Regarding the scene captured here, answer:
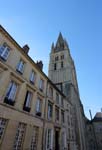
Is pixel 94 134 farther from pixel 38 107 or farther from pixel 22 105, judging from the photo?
pixel 22 105

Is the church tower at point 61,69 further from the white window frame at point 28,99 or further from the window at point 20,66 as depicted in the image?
the window at point 20,66

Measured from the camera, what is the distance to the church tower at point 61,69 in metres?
27.6

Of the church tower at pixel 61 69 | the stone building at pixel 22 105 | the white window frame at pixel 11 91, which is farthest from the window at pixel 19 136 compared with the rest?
the church tower at pixel 61 69

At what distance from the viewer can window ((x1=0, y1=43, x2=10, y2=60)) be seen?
8.69m

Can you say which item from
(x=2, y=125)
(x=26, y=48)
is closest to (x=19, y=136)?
(x=2, y=125)

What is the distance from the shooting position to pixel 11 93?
28.3 ft

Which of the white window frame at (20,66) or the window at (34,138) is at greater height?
the white window frame at (20,66)

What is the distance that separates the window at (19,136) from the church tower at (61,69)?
665 inches

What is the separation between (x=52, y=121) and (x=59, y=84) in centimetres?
1510

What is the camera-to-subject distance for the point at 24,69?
1072cm

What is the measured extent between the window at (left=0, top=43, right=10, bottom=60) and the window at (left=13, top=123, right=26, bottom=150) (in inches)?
215

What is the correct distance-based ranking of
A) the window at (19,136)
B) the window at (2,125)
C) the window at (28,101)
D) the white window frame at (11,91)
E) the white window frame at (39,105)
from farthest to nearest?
the white window frame at (39,105) → the window at (28,101) → the white window frame at (11,91) → the window at (19,136) → the window at (2,125)

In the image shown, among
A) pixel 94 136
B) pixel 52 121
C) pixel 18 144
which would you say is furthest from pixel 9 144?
pixel 94 136

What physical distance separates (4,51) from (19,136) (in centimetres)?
663
